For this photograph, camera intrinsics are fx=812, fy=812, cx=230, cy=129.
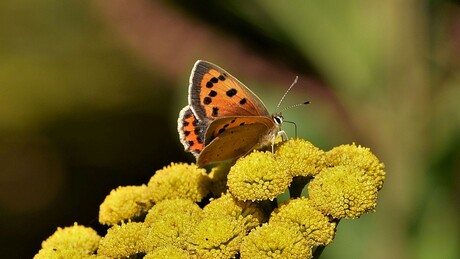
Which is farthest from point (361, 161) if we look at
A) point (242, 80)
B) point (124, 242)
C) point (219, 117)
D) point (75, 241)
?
point (242, 80)

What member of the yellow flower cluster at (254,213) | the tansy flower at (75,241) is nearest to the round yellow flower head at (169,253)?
the yellow flower cluster at (254,213)

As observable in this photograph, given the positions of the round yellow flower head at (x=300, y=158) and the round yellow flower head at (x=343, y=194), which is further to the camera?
the round yellow flower head at (x=300, y=158)

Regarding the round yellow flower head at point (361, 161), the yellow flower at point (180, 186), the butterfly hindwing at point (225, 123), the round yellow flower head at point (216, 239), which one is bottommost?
the round yellow flower head at point (216, 239)

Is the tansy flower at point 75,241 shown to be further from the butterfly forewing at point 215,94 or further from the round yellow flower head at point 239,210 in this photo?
the butterfly forewing at point 215,94

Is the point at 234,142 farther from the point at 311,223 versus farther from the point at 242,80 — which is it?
the point at 242,80

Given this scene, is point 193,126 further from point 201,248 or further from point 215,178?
point 201,248

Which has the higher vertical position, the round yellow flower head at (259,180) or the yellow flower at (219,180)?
the yellow flower at (219,180)

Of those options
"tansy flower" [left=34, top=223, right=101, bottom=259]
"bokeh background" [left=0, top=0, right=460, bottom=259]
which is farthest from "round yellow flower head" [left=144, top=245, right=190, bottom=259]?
"bokeh background" [left=0, top=0, right=460, bottom=259]

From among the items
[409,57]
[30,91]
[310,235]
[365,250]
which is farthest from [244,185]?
[30,91]

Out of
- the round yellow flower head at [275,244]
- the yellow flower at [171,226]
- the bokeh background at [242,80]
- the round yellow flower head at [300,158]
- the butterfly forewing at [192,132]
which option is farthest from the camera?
the bokeh background at [242,80]
